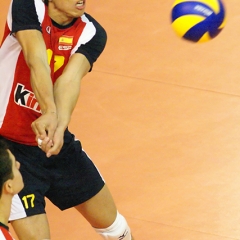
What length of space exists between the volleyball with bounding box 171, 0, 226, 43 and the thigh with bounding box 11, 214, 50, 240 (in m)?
1.41

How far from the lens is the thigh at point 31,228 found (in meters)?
3.70

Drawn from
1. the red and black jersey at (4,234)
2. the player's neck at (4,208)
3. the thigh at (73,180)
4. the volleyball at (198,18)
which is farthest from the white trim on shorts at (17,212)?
the volleyball at (198,18)

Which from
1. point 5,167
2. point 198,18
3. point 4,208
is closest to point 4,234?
point 4,208

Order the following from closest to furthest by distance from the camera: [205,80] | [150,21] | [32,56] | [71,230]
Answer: [32,56], [71,230], [205,80], [150,21]

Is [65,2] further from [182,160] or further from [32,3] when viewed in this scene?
[182,160]

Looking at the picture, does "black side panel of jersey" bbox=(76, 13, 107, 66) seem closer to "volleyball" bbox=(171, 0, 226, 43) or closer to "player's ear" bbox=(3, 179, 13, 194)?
"volleyball" bbox=(171, 0, 226, 43)

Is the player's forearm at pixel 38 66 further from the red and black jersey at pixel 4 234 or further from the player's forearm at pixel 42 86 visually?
the red and black jersey at pixel 4 234

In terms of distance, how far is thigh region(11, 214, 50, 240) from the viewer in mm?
3695

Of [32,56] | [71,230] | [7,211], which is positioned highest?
[32,56]

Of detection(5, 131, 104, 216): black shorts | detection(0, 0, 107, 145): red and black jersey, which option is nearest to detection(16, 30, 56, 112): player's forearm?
detection(0, 0, 107, 145): red and black jersey

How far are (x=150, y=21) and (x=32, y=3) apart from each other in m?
3.94

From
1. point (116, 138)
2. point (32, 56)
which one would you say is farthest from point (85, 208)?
point (116, 138)

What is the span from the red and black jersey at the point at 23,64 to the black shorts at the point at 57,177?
0.10 m

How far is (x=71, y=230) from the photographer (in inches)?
194
